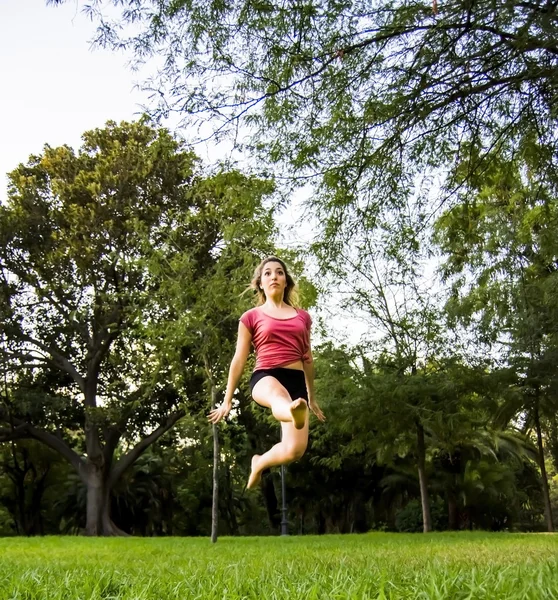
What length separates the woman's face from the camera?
16.1 ft

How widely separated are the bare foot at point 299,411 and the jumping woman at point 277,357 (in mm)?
101

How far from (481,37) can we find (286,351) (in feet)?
14.2

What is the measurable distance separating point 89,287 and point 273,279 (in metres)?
20.2

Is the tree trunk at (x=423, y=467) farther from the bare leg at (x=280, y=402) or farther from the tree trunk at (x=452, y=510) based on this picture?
the bare leg at (x=280, y=402)

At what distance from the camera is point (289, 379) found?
466cm

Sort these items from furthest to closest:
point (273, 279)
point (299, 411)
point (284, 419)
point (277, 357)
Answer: point (273, 279)
point (277, 357)
point (284, 419)
point (299, 411)

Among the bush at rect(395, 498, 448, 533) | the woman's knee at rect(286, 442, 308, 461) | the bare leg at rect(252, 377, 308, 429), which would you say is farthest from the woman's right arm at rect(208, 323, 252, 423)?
the bush at rect(395, 498, 448, 533)

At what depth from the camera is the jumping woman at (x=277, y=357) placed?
4301mm

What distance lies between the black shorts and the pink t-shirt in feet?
0.11

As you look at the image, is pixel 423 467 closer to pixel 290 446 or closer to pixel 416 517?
pixel 416 517

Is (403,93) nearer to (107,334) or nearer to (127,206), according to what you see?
(127,206)

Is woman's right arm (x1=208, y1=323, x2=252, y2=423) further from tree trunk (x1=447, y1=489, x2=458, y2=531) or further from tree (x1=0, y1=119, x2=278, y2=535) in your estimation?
tree trunk (x1=447, y1=489, x2=458, y2=531)

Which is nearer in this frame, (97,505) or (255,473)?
(255,473)

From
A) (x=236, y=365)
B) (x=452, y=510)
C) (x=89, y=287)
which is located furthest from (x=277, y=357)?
(x=452, y=510)
